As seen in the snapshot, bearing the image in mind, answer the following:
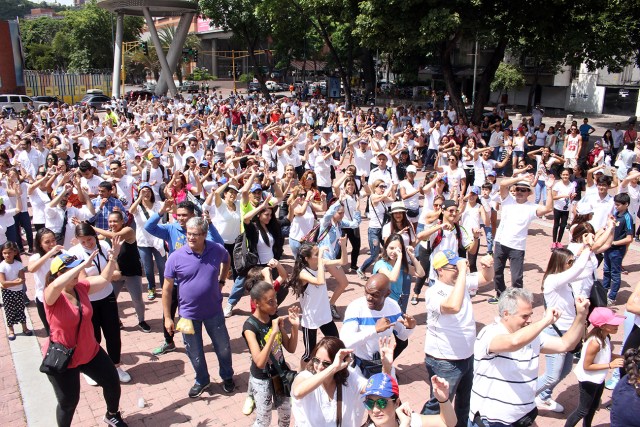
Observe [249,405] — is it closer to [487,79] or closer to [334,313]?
[334,313]

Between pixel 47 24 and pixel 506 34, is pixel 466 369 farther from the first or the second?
pixel 47 24

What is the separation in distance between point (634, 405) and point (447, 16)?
15.5 m

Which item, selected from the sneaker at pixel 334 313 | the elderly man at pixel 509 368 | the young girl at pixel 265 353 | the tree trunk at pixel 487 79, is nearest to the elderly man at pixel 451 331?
the elderly man at pixel 509 368

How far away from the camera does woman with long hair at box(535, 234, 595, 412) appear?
15.8 ft

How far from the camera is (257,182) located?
805cm

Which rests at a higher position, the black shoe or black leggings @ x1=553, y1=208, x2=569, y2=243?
black leggings @ x1=553, y1=208, x2=569, y2=243

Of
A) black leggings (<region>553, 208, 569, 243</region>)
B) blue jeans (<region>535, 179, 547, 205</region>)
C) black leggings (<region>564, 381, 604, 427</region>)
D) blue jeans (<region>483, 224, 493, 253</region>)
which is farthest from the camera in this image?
blue jeans (<region>535, 179, 547, 205</region>)

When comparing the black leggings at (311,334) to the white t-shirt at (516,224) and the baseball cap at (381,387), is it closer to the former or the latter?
the baseball cap at (381,387)

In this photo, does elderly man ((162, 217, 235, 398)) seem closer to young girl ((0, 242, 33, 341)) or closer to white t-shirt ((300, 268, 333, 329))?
white t-shirt ((300, 268, 333, 329))

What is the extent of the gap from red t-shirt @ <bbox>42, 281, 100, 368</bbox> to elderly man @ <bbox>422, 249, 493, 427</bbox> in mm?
2831

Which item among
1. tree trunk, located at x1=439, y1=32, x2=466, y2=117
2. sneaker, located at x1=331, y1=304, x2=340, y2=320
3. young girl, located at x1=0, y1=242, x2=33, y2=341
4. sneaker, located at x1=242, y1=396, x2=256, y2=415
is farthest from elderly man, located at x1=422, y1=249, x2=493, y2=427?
tree trunk, located at x1=439, y1=32, x2=466, y2=117

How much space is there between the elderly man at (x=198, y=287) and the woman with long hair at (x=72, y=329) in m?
0.72

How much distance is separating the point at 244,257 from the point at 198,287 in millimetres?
1555

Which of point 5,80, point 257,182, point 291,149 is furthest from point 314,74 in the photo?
point 257,182
